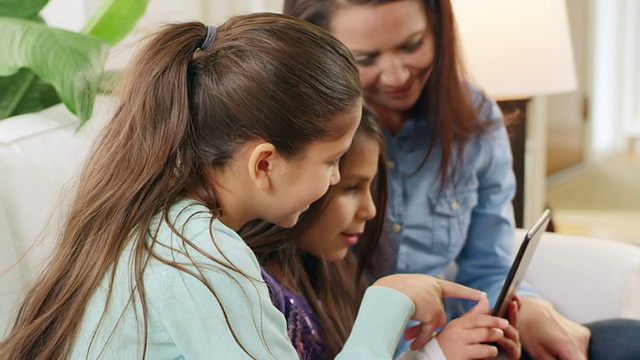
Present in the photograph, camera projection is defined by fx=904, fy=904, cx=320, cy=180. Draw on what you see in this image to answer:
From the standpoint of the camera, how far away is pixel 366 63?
1198 millimetres

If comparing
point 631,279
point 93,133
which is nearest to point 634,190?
point 631,279

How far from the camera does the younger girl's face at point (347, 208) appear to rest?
1071 mm

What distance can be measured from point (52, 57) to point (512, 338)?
2.08ft

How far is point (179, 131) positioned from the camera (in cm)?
81

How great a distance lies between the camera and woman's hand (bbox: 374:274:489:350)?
920 mm

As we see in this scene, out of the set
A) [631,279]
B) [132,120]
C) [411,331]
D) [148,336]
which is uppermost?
[132,120]

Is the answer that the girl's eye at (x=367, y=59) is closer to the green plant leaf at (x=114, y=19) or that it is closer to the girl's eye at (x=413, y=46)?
the girl's eye at (x=413, y=46)

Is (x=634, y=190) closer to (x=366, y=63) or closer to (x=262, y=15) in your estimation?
(x=366, y=63)

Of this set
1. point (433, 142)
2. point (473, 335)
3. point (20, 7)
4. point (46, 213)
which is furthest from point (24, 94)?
point (473, 335)

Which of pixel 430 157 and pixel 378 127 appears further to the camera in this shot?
pixel 430 157

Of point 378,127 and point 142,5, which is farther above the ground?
point 142,5

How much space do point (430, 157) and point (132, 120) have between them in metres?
0.57

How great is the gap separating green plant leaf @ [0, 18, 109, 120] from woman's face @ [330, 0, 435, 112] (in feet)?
1.05

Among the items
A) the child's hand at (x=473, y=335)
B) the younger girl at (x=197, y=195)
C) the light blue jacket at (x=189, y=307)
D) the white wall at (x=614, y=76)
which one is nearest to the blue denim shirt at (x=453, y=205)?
the child's hand at (x=473, y=335)
